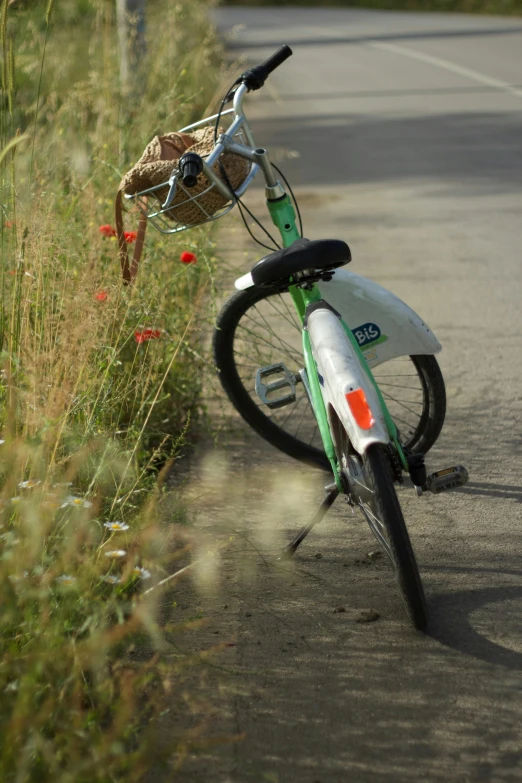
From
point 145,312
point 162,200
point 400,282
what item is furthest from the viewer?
point 400,282

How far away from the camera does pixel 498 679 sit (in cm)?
295

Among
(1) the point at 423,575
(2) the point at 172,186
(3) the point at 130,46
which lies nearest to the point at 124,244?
(2) the point at 172,186

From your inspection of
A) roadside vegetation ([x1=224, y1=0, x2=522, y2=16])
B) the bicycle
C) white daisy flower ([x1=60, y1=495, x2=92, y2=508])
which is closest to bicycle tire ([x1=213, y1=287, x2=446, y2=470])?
the bicycle

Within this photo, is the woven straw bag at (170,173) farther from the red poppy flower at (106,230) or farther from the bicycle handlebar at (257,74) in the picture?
the red poppy flower at (106,230)

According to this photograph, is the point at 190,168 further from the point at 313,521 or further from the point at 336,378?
the point at 313,521

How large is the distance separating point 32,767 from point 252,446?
8.00 feet

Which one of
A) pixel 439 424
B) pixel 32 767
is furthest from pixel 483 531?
pixel 32 767

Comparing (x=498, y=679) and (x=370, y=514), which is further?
(x=370, y=514)

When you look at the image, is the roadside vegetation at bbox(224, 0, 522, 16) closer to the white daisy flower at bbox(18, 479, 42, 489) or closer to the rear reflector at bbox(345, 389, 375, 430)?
the rear reflector at bbox(345, 389, 375, 430)

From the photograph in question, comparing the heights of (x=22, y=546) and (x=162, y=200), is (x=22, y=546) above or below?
below

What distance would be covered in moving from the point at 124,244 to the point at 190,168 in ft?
3.66

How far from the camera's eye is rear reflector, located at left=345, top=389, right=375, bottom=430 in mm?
3012

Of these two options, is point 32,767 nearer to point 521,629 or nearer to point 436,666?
point 436,666

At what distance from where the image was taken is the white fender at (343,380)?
301 cm
